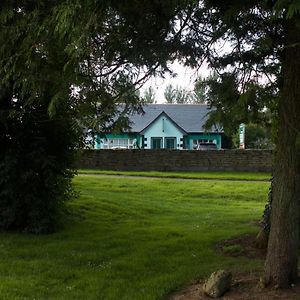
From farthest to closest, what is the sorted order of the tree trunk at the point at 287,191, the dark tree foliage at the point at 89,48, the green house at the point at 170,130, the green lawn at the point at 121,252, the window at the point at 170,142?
1. the window at the point at 170,142
2. the green house at the point at 170,130
3. the green lawn at the point at 121,252
4. the tree trunk at the point at 287,191
5. the dark tree foliage at the point at 89,48

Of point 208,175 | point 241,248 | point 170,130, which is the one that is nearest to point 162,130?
point 170,130

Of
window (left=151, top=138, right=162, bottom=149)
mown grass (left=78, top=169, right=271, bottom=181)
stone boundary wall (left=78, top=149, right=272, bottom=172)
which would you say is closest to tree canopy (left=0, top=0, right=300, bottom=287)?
mown grass (left=78, top=169, right=271, bottom=181)

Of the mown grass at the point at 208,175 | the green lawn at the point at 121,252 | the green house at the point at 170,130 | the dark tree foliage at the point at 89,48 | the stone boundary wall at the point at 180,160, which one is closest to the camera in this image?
the dark tree foliage at the point at 89,48

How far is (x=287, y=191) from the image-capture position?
6.50 meters

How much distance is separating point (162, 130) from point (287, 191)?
143ft

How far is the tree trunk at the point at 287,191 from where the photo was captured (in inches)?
254

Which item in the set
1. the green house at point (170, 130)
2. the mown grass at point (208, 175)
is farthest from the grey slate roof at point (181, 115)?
the mown grass at point (208, 175)

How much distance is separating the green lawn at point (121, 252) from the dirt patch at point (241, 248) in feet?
0.72

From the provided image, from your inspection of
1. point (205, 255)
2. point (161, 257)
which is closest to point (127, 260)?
point (161, 257)

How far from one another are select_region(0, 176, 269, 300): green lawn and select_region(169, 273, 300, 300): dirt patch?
23 cm

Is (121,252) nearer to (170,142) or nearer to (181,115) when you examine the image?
(170,142)

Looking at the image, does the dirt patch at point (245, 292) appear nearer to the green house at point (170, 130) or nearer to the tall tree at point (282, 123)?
the tall tree at point (282, 123)

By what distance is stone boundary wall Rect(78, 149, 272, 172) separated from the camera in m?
31.1

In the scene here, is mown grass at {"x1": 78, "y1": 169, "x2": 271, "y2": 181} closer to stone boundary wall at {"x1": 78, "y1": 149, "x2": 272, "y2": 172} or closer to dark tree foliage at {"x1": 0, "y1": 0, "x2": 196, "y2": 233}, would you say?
stone boundary wall at {"x1": 78, "y1": 149, "x2": 272, "y2": 172}
